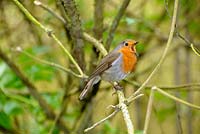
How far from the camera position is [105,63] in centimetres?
264

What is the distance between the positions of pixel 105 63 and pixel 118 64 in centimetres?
14

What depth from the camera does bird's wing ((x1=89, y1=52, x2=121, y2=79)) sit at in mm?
2569

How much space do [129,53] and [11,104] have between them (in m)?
0.76

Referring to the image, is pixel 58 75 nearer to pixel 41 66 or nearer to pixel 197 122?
pixel 41 66

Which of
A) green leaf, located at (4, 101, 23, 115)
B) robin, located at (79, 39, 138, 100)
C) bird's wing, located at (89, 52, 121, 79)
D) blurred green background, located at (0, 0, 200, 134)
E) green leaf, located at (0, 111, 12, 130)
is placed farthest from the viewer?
blurred green background, located at (0, 0, 200, 134)

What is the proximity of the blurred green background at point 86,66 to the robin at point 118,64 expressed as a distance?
4.5 inches

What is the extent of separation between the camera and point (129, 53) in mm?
2762

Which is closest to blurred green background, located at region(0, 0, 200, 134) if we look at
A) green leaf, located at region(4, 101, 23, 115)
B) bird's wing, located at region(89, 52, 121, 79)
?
green leaf, located at region(4, 101, 23, 115)

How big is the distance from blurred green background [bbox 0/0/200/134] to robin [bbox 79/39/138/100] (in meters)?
0.11

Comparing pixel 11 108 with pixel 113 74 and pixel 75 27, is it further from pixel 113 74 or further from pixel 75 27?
pixel 75 27

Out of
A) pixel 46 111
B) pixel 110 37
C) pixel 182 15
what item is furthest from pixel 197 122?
pixel 110 37

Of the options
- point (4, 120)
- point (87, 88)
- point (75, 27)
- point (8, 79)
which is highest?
point (8, 79)

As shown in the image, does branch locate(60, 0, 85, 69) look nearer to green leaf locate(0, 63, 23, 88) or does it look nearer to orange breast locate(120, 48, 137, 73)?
orange breast locate(120, 48, 137, 73)

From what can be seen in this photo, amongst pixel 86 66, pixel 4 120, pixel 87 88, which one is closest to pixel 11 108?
pixel 4 120
